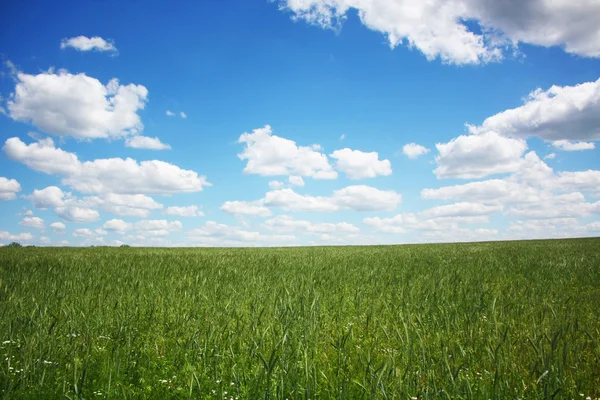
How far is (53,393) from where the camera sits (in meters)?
3.02

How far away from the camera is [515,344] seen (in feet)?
13.6

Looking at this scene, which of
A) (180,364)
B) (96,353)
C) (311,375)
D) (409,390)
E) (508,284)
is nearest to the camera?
(409,390)

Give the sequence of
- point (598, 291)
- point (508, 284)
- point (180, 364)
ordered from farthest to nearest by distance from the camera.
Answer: point (508, 284) → point (598, 291) → point (180, 364)

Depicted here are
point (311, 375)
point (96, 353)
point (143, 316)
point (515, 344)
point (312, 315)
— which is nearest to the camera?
point (311, 375)

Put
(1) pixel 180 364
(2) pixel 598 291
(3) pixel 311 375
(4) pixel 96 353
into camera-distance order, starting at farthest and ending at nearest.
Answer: (2) pixel 598 291 → (4) pixel 96 353 → (1) pixel 180 364 → (3) pixel 311 375

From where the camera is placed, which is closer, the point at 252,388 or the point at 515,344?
the point at 252,388

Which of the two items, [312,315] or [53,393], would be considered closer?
[53,393]

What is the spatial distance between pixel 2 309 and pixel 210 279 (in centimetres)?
361

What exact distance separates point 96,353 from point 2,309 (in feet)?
8.07

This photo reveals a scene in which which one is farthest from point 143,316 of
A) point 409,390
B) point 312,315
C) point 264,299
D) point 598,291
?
point 598,291

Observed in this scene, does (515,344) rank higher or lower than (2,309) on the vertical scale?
lower

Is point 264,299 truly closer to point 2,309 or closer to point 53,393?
point 53,393

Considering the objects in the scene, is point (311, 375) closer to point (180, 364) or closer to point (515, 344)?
point (180, 364)

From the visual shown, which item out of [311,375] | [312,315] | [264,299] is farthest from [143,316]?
[311,375]
